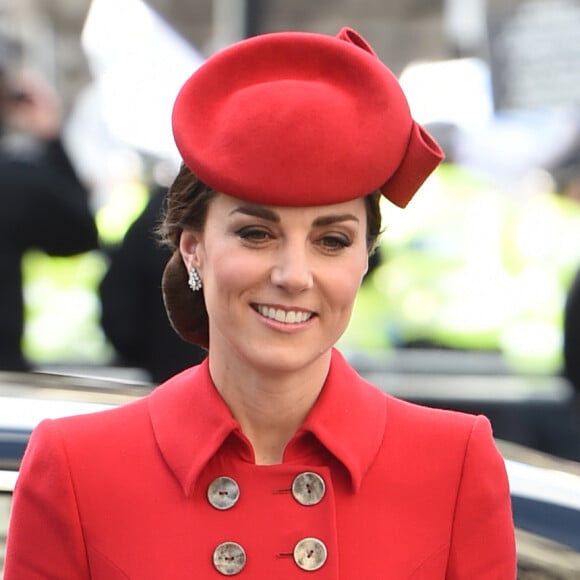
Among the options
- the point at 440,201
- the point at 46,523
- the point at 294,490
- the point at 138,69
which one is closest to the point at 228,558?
the point at 294,490

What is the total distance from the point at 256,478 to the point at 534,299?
15.3 ft

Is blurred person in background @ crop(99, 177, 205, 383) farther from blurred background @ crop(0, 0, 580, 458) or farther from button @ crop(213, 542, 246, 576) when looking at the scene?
button @ crop(213, 542, 246, 576)

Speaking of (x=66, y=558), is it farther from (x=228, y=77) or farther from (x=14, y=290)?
(x=14, y=290)

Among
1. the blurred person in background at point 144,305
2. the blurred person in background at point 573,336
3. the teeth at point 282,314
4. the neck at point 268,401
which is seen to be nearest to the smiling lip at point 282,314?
the teeth at point 282,314

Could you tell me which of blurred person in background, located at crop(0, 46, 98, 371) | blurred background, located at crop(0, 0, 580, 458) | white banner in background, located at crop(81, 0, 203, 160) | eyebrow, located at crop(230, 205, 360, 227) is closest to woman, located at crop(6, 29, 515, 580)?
eyebrow, located at crop(230, 205, 360, 227)

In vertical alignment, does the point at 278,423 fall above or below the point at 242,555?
above

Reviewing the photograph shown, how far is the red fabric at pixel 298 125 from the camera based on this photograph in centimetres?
198

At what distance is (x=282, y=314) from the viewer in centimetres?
200

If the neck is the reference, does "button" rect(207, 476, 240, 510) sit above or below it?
below

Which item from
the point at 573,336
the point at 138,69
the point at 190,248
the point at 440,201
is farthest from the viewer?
the point at 138,69

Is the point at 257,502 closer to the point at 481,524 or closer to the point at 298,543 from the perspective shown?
the point at 298,543

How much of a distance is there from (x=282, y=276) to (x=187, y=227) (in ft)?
0.73

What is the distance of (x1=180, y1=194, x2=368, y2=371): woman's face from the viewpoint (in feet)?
6.53

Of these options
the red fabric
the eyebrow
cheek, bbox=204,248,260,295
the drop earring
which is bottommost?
the drop earring
